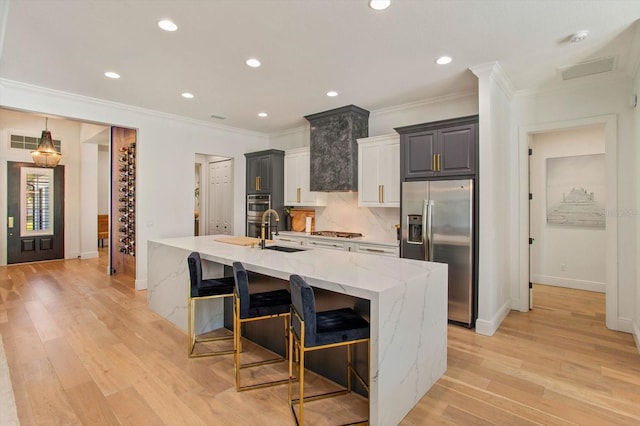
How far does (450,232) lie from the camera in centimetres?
388

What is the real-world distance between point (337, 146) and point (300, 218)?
5.80 feet

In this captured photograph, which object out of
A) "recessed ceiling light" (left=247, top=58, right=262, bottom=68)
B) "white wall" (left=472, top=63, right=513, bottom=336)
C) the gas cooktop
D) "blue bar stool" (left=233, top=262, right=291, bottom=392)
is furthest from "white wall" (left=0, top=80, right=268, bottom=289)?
"white wall" (left=472, top=63, right=513, bottom=336)

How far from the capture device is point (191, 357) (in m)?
2.94

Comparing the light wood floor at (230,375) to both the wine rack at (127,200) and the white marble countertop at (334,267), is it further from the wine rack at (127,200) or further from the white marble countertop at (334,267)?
the wine rack at (127,200)

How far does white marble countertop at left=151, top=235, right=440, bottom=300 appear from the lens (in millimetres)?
2045

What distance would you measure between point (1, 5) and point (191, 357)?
2.96m

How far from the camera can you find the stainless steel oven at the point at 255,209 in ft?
21.0

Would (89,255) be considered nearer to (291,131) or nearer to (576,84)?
(291,131)

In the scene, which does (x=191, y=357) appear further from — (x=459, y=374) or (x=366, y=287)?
(x=459, y=374)

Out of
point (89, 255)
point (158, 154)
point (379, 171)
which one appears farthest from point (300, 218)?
point (89, 255)

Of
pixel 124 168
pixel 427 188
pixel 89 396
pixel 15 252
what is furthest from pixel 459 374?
pixel 15 252

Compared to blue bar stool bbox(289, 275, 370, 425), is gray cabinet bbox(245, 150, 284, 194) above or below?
above

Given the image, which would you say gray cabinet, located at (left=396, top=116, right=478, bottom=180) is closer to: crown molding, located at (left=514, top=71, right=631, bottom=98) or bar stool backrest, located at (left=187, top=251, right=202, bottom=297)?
crown molding, located at (left=514, top=71, right=631, bottom=98)

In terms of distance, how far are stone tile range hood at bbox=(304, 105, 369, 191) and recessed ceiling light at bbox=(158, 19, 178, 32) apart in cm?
276
